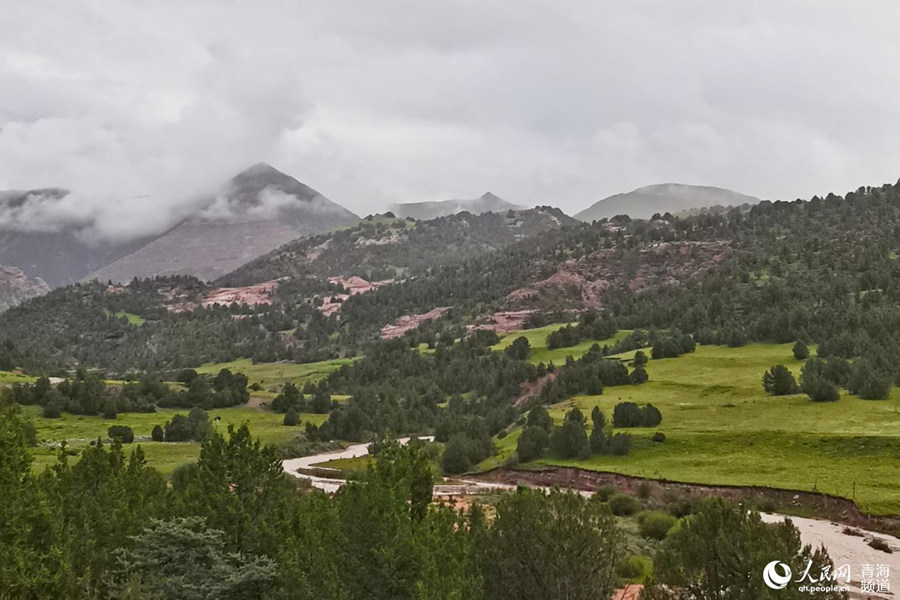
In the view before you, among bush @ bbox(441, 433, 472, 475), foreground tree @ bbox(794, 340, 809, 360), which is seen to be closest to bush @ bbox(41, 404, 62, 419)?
bush @ bbox(441, 433, 472, 475)

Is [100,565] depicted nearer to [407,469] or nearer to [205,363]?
[407,469]

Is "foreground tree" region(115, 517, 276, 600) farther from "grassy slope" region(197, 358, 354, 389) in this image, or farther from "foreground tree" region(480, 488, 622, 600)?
"grassy slope" region(197, 358, 354, 389)

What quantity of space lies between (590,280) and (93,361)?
145507 millimetres

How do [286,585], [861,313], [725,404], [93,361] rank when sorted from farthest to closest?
1. [93,361]
2. [861,313]
3. [725,404]
4. [286,585]

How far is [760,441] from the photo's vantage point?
49.1 m

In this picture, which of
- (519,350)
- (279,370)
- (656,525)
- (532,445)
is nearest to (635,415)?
(532,445)

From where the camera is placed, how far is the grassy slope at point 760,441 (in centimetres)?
4100

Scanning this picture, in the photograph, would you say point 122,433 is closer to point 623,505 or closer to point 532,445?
point 532,445

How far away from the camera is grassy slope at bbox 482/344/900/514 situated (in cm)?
4100

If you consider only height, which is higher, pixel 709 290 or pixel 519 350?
pixel 709 290

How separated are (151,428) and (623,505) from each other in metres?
63.0

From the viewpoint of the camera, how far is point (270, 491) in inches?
754

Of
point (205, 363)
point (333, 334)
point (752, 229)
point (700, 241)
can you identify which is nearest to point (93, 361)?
point (205, 363)

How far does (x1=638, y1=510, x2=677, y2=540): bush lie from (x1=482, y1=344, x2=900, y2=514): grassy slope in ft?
25.2
